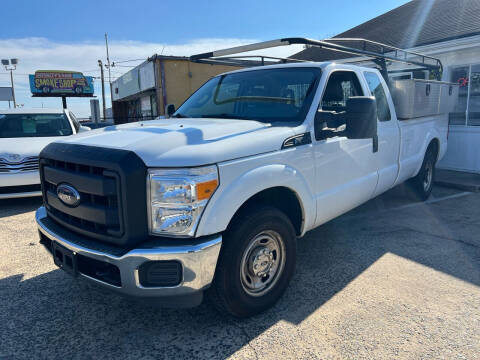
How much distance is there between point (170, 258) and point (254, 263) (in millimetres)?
759

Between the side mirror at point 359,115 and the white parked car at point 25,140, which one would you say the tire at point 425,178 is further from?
the white parked car at point 25,140

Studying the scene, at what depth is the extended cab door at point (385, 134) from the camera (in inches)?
167

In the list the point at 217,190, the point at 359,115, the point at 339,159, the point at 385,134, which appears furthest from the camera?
the point at 385,134

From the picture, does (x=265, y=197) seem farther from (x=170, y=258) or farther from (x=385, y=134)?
(x=385, y=134)

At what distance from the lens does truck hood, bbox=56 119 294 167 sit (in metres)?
2.29

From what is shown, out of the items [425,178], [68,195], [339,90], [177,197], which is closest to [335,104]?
[339,90]

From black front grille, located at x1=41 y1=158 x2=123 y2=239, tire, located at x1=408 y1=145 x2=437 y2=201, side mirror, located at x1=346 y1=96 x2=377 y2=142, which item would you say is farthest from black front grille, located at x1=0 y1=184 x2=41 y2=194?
tire, located at x1=408 y1=145 x2=437 y2=201

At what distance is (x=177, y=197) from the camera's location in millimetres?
2254

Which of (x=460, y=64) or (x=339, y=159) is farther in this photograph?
(x=460, y=64)

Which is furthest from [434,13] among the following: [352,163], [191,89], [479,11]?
[352,163]

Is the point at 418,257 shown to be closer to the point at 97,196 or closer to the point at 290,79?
the point at 290,79

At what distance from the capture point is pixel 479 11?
370 inches

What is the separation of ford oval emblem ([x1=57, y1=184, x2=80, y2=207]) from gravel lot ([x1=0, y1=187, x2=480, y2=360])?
979mm

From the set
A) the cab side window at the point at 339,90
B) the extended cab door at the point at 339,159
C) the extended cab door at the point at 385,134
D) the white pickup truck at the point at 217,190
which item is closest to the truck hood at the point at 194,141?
the white pickup truck at the point at 217,190
